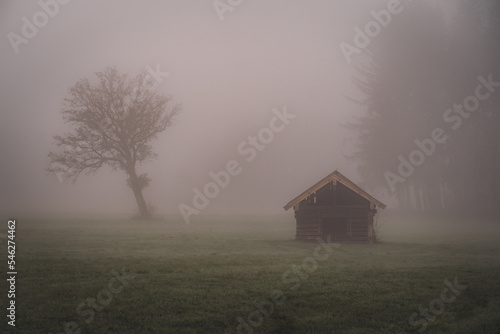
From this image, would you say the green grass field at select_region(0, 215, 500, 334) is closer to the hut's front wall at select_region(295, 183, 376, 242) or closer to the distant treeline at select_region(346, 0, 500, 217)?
the hut's front wall at select_region(295, 183, 376, 242)

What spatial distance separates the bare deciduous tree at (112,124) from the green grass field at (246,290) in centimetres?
2679

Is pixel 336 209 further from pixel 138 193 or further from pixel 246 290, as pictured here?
pixel 138 193

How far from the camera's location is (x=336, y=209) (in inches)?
1109

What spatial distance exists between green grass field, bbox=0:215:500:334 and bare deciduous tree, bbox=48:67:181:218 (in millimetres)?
26789

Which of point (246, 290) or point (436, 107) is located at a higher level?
point (436, 107)

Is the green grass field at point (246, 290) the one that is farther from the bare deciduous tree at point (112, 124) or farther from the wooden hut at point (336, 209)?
the bare deciduous tree at point (112, 124)

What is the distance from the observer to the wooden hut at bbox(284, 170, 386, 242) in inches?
1099

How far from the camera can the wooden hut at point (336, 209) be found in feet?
91.6

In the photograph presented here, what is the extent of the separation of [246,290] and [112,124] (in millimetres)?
40313

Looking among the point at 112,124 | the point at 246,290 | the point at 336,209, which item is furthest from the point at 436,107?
the point at 246,290

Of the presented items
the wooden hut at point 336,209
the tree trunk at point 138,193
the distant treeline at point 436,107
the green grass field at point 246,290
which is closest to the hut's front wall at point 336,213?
the wooden hut at point 336,209

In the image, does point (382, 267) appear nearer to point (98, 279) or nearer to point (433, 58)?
point (98, 279)

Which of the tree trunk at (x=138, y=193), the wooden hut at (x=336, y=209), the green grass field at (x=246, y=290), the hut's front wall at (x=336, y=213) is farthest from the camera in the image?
the tree trunk at (x=138, y=193)

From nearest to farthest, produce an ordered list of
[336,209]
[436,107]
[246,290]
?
[246,290]
[336,209]
[436,107]
